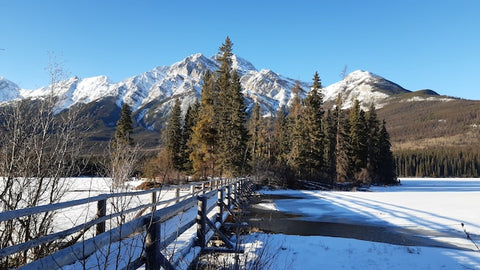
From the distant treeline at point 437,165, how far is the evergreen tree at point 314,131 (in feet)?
268

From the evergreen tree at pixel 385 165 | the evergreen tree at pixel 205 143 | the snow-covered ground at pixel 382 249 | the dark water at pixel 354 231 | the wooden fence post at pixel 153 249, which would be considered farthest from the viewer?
the evergreen tree at pixel 385 165

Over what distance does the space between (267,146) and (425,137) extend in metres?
158

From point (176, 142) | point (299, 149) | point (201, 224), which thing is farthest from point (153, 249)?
point (176, 142)

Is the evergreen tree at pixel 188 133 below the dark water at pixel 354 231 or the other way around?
the other way around

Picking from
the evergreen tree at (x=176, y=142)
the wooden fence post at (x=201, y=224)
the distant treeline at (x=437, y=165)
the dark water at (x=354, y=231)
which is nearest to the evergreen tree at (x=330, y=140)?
the evergreen tree at (x=176, y=142)

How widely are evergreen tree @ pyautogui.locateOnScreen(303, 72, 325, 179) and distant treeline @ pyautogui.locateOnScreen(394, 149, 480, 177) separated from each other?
268ft

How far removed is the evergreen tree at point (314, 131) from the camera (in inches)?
1726

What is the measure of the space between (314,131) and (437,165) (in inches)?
3780

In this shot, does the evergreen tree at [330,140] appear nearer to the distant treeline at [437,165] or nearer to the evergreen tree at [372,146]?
the evergreen tree at [372,146]

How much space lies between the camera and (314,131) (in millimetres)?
44688

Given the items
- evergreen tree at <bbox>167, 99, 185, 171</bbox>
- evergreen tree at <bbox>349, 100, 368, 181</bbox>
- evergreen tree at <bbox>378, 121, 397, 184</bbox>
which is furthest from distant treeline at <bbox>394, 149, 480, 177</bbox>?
evergreen tree at <bbox>167, 99, 185, 171</bbox>

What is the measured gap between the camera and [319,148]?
44438 mm

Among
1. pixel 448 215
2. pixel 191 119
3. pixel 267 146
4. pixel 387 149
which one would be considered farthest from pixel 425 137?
pixel 448 215

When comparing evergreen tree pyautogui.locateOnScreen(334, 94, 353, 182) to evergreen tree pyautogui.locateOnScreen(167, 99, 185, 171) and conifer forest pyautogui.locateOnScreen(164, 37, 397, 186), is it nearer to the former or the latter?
conifer forest pyautogui.locateOnScreen(164, 37, 397, 186)
